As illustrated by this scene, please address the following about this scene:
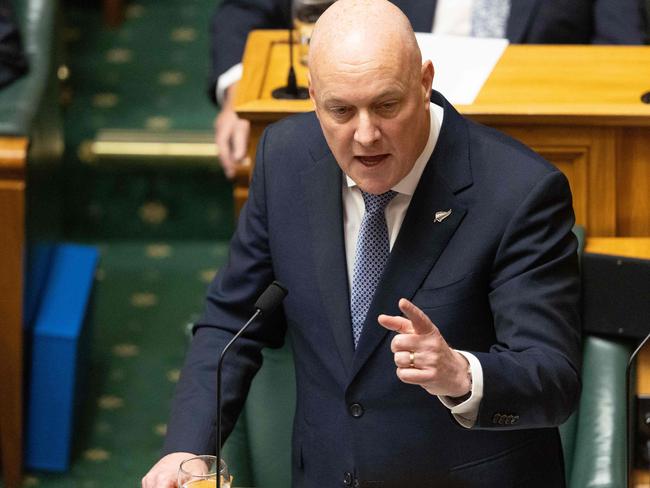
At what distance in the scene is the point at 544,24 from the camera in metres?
3.53

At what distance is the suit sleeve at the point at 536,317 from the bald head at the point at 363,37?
32 centimetres

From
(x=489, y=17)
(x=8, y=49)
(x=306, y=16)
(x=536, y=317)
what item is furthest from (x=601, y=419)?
(x=8, y=49)

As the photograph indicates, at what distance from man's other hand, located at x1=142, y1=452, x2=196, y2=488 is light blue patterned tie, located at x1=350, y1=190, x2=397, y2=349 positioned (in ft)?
1.15

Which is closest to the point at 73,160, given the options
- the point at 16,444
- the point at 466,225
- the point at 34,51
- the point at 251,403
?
the point at 34,51

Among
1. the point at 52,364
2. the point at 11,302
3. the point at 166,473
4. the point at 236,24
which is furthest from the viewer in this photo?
the point at 236,24

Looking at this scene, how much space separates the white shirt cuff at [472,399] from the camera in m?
1.96

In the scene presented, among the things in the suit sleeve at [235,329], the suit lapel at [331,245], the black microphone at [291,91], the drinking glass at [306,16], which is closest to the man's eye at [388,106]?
the suit lapel at [331,245]

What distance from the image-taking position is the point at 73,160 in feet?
15.1

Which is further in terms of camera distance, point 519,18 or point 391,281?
point 519,18

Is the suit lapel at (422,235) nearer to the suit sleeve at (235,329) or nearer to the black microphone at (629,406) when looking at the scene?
the suit sleeve at (235,329)

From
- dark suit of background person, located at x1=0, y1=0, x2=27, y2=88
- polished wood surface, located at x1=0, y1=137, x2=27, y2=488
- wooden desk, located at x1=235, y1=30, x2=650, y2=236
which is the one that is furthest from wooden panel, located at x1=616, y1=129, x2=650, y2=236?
dark suit of background person, located at x1=0, y1=0, x2=27, y2=88

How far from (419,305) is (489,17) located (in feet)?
5.08

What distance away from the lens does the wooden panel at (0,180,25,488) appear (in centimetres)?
343

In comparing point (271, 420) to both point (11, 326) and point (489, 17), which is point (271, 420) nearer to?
point (11, 326)
